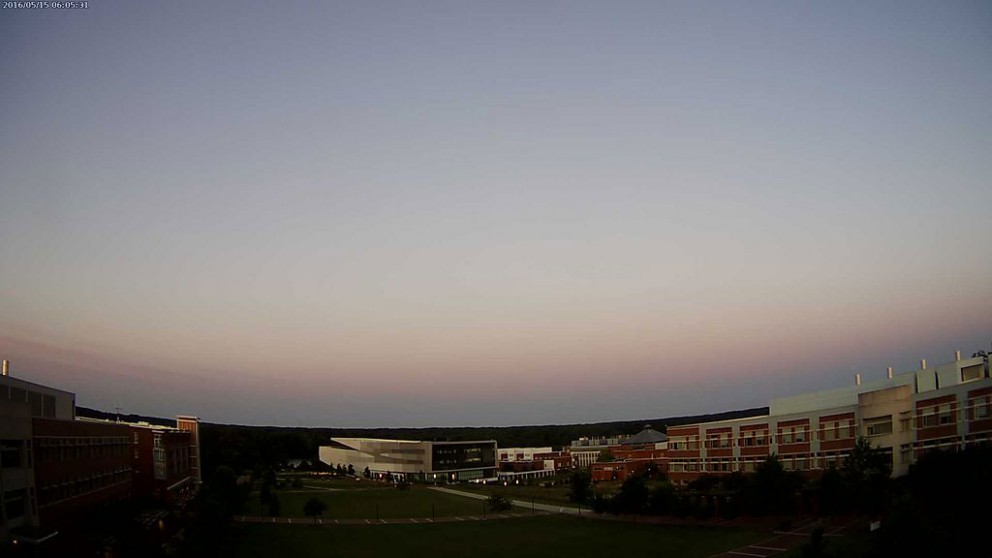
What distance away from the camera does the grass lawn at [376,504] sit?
55.1 metres

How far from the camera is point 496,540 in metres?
42.3

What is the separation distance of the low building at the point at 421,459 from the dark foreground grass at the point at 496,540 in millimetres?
42759

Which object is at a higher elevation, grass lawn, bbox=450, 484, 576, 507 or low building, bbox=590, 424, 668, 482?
low building, bbox=590, 424, 668, 482

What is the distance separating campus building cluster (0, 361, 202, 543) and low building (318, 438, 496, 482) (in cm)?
3613

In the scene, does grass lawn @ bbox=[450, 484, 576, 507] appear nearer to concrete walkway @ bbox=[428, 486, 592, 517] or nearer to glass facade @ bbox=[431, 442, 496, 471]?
concrete walkway @ bbox=[428, 486, 592, 517]

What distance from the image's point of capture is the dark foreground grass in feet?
123

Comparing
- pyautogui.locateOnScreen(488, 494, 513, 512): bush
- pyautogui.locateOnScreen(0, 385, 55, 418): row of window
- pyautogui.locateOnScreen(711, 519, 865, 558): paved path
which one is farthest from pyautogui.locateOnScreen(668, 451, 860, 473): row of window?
pyautogui.locateOnScreen(0, 385, 55, 418): row of window

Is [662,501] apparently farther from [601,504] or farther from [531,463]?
[531,463]

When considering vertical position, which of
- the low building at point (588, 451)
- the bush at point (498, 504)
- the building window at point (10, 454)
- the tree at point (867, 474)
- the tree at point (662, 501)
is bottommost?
the low building at point (588, 451)

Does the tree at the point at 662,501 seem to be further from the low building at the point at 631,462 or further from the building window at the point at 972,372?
the building window at the point at 972,372

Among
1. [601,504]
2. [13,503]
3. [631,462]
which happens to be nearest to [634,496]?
[601,504]

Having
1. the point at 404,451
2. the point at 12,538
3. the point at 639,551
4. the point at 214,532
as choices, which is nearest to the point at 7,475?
the point at 12,538

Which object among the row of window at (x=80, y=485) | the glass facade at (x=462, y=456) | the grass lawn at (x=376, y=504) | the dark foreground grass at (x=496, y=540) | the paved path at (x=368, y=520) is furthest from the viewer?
the glass facade at (x=462, y=456)

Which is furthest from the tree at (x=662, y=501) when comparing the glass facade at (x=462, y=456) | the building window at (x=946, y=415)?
the glass facade at (x=462, y=456)
